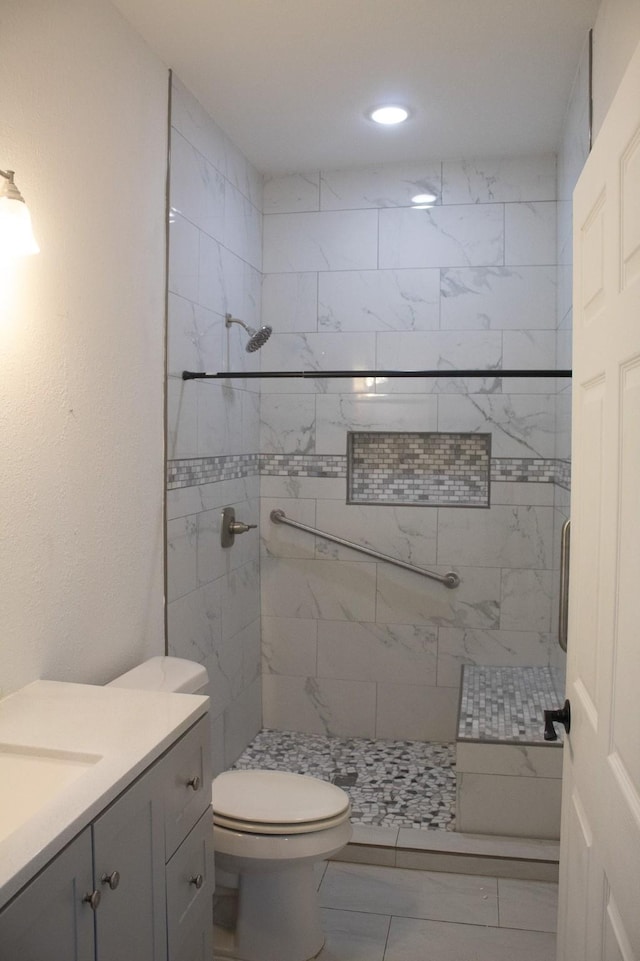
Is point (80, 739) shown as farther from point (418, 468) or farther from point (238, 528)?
point (418, 468)

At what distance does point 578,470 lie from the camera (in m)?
1.51

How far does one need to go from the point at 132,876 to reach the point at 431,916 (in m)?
1.35

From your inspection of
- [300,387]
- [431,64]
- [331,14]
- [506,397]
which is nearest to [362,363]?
[300,387]

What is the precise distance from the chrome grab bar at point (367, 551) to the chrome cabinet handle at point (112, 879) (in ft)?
7.59

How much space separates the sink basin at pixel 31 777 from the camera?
139 centimetres

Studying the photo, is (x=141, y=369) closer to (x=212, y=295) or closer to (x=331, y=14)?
(x=212, y=295)

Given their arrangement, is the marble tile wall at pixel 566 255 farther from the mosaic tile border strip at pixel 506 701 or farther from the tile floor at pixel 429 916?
the tile floor at pixel 429 916

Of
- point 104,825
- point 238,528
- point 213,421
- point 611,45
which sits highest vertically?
point 611,45

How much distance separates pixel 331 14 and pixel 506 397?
1.75 m

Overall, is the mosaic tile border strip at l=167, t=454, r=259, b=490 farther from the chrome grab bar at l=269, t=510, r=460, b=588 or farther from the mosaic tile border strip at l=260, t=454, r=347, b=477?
the chrome grab bar at l=269, t=510, r=460, b=588

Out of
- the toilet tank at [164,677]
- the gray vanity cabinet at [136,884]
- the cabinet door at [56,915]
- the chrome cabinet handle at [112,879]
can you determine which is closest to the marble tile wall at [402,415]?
the toilet tank at [164,677]

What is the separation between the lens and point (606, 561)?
1.22 m

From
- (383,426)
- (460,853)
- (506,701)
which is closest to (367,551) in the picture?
(383,426)

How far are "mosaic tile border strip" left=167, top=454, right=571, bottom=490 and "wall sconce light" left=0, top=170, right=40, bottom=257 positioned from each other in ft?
3.77
